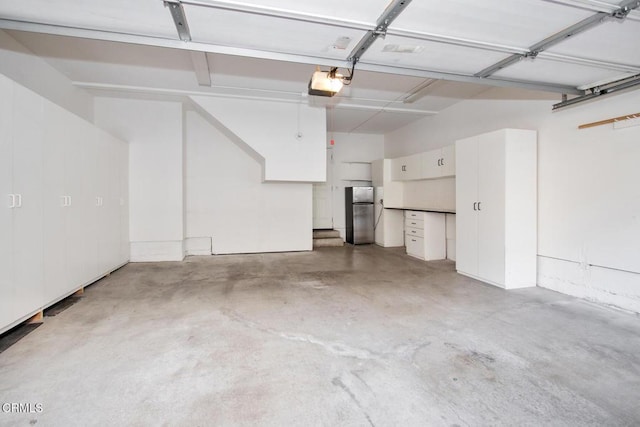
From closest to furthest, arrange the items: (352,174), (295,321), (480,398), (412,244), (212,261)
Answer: (480,398)
(295,321)
(212,261)
(412,244)
(352,174)

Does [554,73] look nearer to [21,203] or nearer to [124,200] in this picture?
[21,203]

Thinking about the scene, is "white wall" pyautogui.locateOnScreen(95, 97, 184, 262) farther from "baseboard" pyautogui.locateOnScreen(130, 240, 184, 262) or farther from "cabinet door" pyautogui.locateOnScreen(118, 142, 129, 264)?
"cabinet door" pyautogui.locateOnScreen(118, 142, 129, 264)

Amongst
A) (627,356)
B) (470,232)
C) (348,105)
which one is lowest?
(627,356)

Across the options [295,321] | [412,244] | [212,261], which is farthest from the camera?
[412,244]

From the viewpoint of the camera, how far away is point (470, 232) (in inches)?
171

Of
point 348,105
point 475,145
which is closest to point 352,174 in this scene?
point 348,105

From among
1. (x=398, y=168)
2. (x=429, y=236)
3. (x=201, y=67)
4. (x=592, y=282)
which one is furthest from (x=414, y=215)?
(x=201, y=67)

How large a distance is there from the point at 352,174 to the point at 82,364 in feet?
22.2

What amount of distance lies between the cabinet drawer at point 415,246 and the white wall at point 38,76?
250 inches

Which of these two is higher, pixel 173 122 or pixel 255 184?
pixel 173 122

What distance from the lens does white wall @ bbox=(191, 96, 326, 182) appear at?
5414mm

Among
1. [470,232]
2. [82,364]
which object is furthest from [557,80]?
[82,364]

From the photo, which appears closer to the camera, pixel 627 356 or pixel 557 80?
pixel 627 356

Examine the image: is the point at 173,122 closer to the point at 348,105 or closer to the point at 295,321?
the point at 348,105
